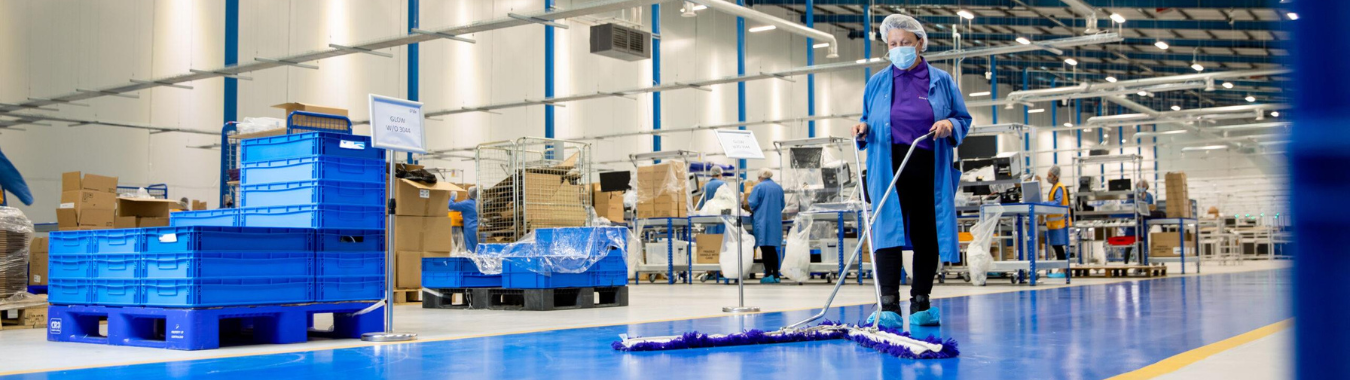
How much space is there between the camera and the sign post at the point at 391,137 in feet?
15.5

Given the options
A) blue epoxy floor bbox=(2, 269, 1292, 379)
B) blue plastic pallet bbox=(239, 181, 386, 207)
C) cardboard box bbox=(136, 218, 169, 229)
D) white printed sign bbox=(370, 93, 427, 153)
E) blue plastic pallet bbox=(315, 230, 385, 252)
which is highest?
white printed sign bbox=(370, 93, 427, 153)

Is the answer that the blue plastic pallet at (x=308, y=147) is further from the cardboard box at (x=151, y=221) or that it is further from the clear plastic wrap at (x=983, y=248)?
the clear plastic wrap at (x=983, y=248)

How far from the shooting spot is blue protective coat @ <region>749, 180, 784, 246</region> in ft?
41.8

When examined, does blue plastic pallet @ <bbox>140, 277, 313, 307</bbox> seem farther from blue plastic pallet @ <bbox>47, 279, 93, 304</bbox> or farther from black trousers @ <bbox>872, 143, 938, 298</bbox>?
black trousers @ <bbox>872, 143, 938, 298</bbox>

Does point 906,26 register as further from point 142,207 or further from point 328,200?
point 142,207

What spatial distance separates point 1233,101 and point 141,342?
40.1m

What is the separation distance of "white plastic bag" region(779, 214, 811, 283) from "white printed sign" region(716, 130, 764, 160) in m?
5.07

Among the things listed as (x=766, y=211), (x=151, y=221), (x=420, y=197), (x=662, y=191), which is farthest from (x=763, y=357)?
(x=662, y=191)

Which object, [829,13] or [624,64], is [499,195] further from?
[829,13]

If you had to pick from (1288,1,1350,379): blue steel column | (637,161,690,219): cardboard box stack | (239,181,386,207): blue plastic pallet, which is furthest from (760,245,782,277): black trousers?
(1288,1,1350,379): blue steel column

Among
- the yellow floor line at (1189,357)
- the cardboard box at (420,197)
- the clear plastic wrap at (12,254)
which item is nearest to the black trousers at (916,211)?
the yellow floor line at (1189,357)

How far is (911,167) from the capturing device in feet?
14.3

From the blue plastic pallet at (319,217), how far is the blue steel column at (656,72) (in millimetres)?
14342

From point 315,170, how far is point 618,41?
10.8 meters
